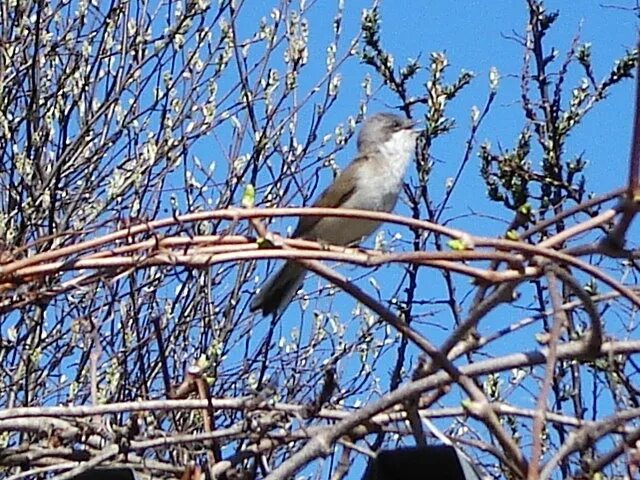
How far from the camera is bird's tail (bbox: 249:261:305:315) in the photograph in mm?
4430

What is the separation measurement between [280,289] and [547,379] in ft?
10.1

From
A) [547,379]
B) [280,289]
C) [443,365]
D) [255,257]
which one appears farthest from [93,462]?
[280,289]

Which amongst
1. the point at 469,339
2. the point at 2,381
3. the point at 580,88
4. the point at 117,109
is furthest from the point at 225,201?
the point at 469,339

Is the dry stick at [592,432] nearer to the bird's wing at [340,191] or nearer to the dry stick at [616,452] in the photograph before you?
the dry stick at [616,452]

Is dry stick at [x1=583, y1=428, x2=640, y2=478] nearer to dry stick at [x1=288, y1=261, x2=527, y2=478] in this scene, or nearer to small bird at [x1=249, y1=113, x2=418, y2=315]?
dry stick at [x1=288, y1=261, x2=527, y2=478]

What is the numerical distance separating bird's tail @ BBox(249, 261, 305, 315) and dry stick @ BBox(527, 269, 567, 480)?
2.71 metres

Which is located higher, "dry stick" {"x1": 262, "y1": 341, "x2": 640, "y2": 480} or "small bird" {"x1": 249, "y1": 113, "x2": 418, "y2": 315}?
"small bird" {"x1": 249, "y1": 113, "x2": 418, "y2": 315}

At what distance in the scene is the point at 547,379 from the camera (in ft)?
4.69

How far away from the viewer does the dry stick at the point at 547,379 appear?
52.2 inches

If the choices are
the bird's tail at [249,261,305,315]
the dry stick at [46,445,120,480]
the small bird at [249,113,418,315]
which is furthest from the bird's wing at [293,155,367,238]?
the dry stick at [46,445,120,480]

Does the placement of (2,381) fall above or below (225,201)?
below

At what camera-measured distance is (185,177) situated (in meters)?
6.40

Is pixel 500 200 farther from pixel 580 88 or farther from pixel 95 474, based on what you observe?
pixel 95 474

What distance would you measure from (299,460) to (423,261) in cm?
28
